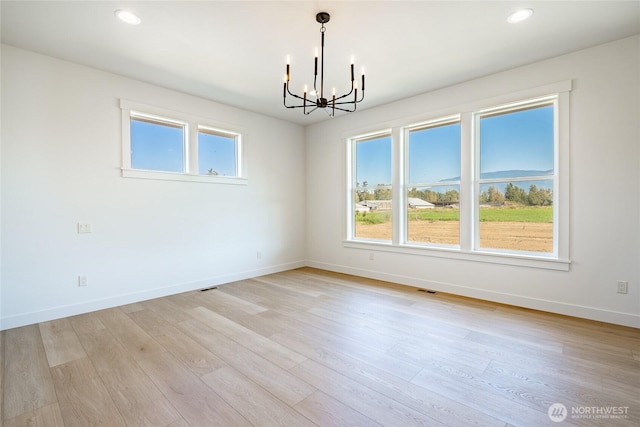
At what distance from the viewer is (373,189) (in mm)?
5090

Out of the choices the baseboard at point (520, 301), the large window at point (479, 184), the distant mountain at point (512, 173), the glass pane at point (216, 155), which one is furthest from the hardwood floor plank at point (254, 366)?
the distant mountain at point (512, 173)

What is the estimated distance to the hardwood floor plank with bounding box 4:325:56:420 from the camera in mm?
1835

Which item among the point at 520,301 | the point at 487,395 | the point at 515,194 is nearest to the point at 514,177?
the point at 515,194

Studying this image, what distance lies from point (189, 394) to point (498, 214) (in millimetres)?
3887

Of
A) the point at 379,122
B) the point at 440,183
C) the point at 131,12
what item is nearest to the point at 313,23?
the point at 131,12

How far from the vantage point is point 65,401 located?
1861mm

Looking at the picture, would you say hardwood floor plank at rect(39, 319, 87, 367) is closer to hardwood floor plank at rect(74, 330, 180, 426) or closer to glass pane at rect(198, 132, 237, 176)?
hardwood floor plank at rect(74, 330, 180, 426)

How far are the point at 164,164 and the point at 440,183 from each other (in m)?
4.02

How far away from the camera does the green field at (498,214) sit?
3.47 meters

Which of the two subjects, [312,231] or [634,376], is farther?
[312,231]

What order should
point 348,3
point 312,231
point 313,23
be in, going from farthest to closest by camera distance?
point 312,231, point 313,23, point 348,3

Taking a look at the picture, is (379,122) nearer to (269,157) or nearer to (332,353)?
(269,157)

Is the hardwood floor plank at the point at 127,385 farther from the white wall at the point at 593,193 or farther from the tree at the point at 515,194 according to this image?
the tree at the point at 515,194

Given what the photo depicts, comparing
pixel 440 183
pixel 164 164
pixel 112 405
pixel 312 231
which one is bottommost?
pixel 112 405
